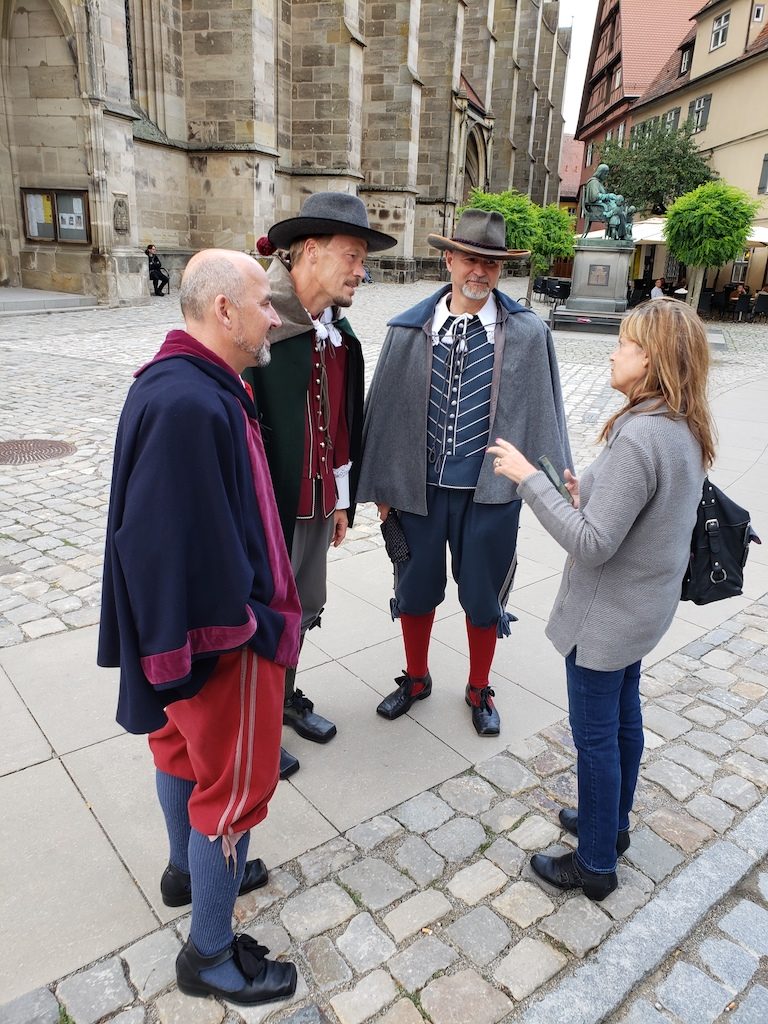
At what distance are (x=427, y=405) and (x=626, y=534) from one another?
1248 millimetres

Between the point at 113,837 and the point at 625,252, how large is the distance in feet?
64.1

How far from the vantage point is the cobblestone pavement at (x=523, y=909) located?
2.07 meters

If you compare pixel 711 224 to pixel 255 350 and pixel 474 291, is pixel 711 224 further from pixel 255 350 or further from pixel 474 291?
pixel 255 350

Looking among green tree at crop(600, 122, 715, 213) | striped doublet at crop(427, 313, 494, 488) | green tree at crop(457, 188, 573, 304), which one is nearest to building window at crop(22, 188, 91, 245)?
green tree at crop(457, 188, 573, 304)

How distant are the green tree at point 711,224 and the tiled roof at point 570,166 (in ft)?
159

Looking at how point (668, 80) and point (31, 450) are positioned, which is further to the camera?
point (668, 80)

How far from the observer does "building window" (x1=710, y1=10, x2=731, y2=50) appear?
3108 centimetres

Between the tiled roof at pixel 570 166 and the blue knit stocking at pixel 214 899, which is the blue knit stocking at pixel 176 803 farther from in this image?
the tiled roof at pixel 570 166

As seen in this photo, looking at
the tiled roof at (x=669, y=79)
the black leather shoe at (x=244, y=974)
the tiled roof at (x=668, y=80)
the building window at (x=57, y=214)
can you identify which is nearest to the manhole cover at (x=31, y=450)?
the black leather shoe at (x=244, y=974)

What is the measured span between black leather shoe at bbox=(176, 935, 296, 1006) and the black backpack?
1.57 metres

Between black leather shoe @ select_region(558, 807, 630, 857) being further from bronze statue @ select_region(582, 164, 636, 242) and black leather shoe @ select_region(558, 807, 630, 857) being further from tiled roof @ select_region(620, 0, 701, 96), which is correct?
tiled roof @ select_region(620, 0, 701, 96)

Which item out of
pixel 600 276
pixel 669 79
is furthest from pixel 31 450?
pixel 669 79

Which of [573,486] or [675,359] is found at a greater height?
[675,359]

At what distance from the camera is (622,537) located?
2043 mm
